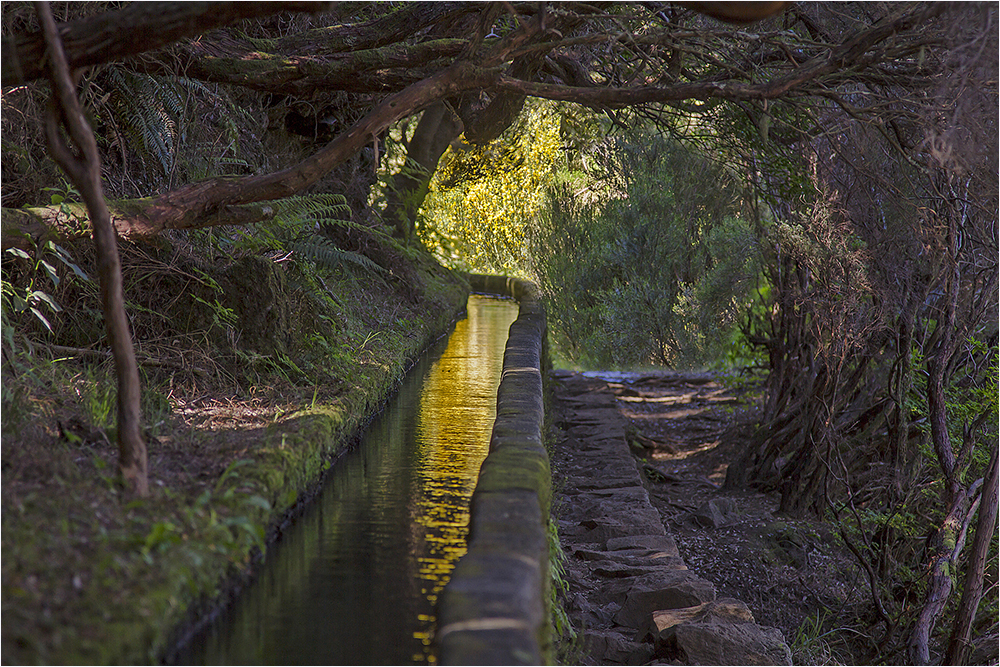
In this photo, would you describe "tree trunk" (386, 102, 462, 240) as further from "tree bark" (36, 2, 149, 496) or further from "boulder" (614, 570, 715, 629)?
"tree bark" (36, 2, 149, 496)

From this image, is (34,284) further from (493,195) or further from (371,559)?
(493,195)

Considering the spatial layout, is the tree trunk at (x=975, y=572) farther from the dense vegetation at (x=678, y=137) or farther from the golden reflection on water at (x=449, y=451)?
the golden reflection on water at (x=449, y=451)

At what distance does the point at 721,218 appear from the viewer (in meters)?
12.3

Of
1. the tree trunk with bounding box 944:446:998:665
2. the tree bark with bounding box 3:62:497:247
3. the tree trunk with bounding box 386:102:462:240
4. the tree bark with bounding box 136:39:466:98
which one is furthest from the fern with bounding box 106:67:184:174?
the tree trunk with bounding box 386:102:462:240

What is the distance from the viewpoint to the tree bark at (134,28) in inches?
142

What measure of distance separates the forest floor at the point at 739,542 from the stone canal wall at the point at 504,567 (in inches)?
40.1

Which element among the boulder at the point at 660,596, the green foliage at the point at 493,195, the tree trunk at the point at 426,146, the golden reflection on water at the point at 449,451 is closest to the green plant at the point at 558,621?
the golden reflection on water at the point at 449,451

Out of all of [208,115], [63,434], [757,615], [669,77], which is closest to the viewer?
[63,434]

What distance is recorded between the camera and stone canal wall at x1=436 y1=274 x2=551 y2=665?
2.52 metres

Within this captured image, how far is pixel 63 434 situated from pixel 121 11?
1922mm

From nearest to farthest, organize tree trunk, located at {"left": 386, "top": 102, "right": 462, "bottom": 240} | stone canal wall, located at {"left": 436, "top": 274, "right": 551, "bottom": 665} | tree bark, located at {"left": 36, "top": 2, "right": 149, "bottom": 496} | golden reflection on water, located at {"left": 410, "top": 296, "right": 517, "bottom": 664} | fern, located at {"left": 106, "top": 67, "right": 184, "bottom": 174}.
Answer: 1. stone canal wall, located at {"left": 436, "top": 274, "right": 551, "bottom": 665}
2. tree bark, located at {"left": 36, "top": 2, "right": 149, "bottom": 496}
3. golden reflection on water, located at {"left": 410, "top": 296, "right": 517, "bottom": 664}
4. fern, located at {"left": 106, "top": 67, "right": 184, "bottom": 174}
5. tree trunk, located at {"left": 386, "top": 102, "right": 462, "bottom": 240}

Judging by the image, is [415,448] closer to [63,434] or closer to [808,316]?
[63,434]

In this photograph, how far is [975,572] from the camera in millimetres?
5465

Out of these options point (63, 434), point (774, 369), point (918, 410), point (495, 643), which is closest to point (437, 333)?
point (774, 369)
